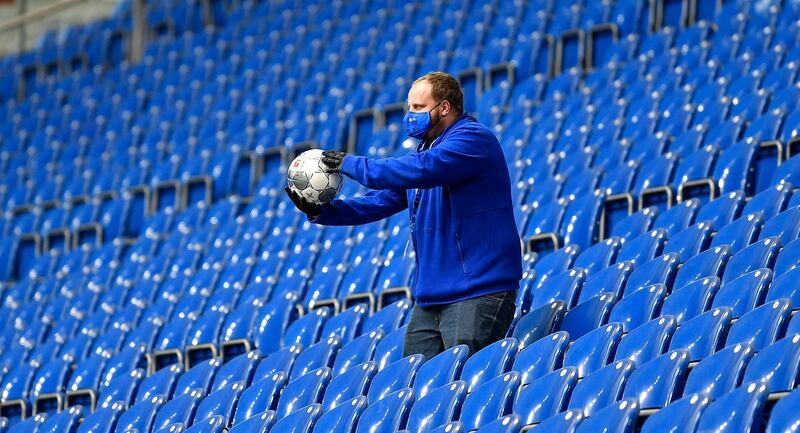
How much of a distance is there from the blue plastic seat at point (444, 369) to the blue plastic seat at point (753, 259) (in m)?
0.81

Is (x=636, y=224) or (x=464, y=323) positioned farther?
(x=636, y=224)

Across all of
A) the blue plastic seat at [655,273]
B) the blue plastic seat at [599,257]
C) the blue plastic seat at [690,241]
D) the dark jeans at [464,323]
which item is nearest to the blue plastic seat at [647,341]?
the dark jeans at [464,323]

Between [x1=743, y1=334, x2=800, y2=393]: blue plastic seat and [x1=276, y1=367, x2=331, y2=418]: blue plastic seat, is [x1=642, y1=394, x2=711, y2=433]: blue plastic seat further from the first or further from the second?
[x1=276, y1=367, x2=331, y2=418]: blue plastic seat

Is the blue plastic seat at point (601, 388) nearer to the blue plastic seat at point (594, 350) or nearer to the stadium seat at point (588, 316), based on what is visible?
the blue plastic seat at point (594, 350)

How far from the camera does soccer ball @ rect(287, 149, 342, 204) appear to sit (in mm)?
3445

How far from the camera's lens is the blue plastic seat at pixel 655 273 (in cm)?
381

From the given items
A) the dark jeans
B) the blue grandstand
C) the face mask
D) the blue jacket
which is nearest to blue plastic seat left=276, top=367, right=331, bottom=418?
the blue grandstand

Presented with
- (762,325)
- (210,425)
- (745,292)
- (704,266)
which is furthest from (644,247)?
(210,425)

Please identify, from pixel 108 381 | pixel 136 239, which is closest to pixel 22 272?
pixel 136 239

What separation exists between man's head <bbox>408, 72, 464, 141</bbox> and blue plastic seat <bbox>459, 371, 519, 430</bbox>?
0.78 metres

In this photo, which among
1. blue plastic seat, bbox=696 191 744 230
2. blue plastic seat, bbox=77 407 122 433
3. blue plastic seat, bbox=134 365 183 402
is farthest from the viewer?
blue plastic seat, bbox=134 365 183 402

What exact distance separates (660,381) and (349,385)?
1063 millimetres

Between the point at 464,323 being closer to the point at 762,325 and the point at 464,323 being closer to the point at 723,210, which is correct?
the point at 762,325

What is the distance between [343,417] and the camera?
321 centimetres
